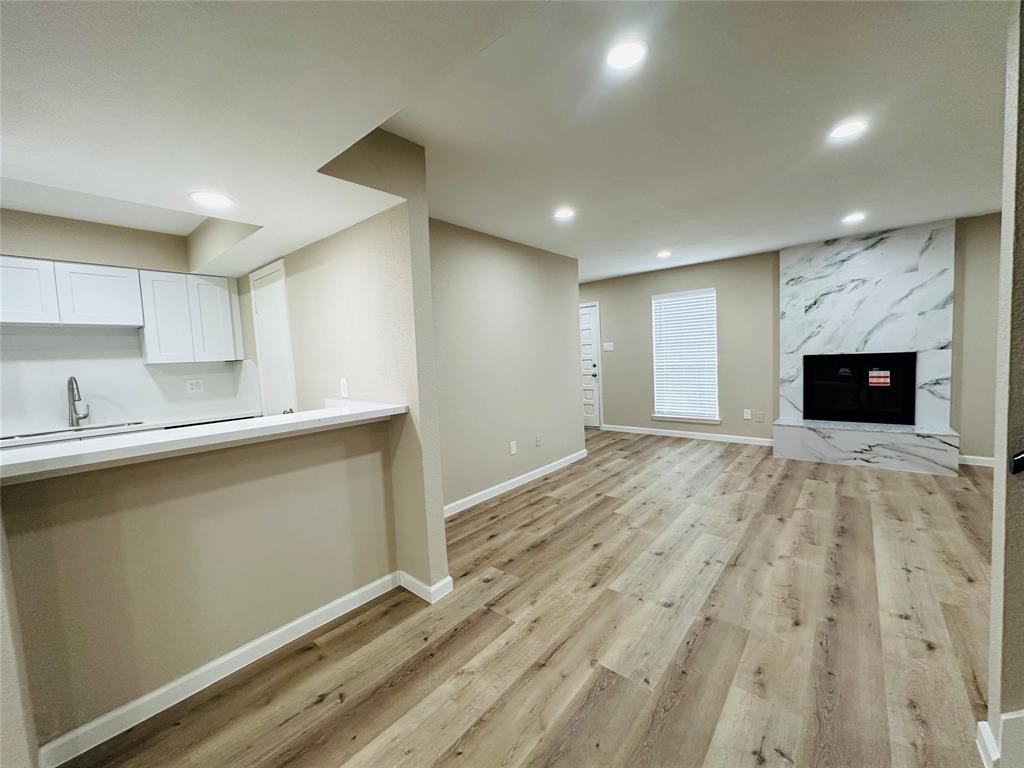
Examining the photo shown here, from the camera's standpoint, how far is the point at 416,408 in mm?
2184

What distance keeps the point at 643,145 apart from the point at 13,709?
11.0ft

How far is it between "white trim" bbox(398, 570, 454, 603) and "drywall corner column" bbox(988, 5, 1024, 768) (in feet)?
7.16

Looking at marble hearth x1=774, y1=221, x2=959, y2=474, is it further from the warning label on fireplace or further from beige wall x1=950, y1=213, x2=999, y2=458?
the warning label on fireplace

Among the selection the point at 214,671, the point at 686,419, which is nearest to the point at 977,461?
the point at 686,419

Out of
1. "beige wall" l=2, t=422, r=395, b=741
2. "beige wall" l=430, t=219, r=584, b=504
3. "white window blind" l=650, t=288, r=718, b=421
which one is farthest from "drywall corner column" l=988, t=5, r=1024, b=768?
"white window blind" l=650, t=288, r=718, b=421

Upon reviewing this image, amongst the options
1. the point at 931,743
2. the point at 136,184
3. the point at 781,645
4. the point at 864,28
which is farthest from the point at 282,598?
the point at 864,28

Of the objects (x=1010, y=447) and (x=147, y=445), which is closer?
(x=1010, y=447)

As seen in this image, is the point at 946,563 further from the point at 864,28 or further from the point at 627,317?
the point at 627,317

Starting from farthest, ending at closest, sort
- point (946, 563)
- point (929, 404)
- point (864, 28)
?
1. point (929, 404)
2. point (946, 563)
3. point (864, 28)

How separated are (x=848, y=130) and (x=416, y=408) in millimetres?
2833

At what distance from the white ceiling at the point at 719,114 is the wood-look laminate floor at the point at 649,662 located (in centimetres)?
244

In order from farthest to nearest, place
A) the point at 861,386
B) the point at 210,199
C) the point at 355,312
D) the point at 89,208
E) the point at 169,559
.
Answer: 1. the point at 861,386
2. the point at 89,208
3. the point at 355,312
4. the point at 210,199
5. the point at 169,559

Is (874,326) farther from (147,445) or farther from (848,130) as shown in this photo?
(147,445)

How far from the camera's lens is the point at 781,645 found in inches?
70.2
